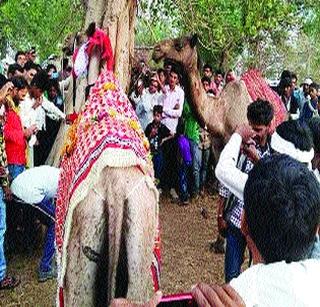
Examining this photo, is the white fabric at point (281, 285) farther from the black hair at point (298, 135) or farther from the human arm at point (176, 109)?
the human arm at point (176, 109)

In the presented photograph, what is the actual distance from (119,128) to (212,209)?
4474 millimetres

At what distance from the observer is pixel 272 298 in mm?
1443

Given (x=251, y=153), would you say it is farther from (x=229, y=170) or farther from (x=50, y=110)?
(x=50, y=110)

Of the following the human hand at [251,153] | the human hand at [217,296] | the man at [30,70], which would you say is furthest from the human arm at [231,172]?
the man at [30,70]

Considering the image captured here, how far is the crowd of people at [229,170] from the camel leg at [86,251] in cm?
69

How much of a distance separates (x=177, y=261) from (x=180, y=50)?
2.23 meters

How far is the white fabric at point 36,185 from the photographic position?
16.6ft

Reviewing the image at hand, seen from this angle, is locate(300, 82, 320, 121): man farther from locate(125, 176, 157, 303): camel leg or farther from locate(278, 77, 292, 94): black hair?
locate(125, 176, 157, 303): camel leg

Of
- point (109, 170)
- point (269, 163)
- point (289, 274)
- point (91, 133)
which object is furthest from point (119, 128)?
point (289, 274)

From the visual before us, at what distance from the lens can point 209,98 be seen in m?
6.68

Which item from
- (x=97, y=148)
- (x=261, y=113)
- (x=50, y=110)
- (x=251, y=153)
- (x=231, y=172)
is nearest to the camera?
(x=231, y=172)

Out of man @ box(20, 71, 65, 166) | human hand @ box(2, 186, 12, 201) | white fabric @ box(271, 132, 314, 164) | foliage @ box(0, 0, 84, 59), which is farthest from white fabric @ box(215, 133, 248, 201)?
foliage @ box(0, 0, 84, 59)

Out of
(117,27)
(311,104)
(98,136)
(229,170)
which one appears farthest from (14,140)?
(311,104)

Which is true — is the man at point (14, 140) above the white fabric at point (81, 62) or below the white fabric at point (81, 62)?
below
